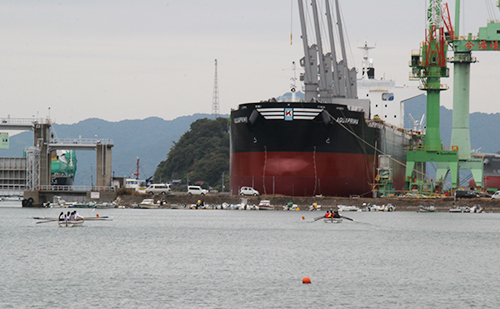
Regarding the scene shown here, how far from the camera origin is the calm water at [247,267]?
24.8 m

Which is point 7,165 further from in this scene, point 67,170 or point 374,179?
point 67,170

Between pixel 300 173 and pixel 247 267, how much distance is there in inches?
1249

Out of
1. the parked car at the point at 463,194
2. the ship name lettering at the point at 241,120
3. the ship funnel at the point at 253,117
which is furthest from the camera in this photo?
the parked car at the point at 463,194

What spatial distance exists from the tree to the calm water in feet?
Answer: 246

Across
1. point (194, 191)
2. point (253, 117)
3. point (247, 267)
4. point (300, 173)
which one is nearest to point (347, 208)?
point (300, 173)

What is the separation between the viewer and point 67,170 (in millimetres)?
124375

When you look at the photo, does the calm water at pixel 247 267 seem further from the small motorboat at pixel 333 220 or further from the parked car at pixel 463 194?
the parked car at pixel 463 194

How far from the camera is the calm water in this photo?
24781 mm

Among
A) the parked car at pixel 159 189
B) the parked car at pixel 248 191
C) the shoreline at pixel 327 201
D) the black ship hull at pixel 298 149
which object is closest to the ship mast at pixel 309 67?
the black ship hull at pixel 298 149

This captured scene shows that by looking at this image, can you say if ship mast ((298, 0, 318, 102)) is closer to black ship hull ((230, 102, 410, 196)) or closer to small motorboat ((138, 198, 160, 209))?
black ship hull ((230, 102, 410, 196))

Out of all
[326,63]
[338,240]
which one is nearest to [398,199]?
[326,63]

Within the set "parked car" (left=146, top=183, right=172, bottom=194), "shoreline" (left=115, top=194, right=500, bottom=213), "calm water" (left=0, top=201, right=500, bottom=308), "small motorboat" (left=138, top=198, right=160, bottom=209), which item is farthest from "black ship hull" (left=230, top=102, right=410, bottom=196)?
"calm water" (left=0, top=201, right=500, bottom=308)

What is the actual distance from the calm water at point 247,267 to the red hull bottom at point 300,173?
1113 centimetres

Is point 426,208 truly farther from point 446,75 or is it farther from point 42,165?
point 42,165
